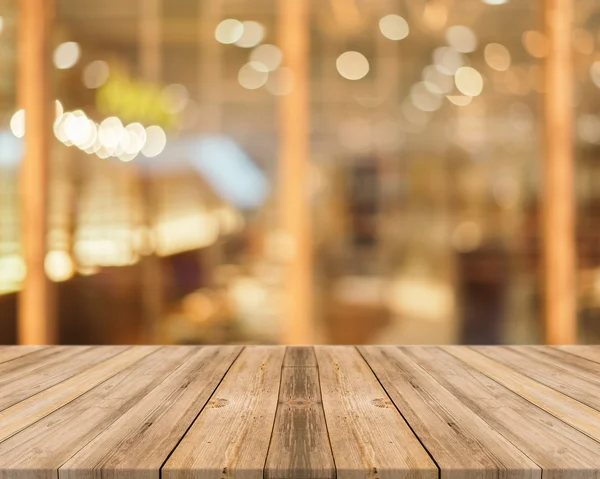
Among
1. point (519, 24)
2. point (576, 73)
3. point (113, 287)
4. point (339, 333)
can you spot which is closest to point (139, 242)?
point (113, 287)

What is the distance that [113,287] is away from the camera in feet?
10.1

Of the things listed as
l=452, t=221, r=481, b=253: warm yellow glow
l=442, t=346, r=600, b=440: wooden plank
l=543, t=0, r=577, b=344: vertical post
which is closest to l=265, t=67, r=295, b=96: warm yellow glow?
l=452, t=221, r=481, b=253: warm yellow glow

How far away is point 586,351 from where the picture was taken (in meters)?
1.81

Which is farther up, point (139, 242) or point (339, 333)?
point (139, 242)

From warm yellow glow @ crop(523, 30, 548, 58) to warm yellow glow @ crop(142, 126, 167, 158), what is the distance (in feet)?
6.89

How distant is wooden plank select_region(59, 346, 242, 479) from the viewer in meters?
0.88

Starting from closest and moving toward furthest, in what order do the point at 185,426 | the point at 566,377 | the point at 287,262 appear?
the point at 185,426 < the point at 566,377 < the point at 287,262

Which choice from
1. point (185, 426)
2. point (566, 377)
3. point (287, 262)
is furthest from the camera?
point (287, 262)

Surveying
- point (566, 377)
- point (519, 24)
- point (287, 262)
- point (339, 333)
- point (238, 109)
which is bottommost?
point (339, 333)

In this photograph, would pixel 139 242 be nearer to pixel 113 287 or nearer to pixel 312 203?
pixel 113 287

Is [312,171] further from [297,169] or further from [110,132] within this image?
[110,132]

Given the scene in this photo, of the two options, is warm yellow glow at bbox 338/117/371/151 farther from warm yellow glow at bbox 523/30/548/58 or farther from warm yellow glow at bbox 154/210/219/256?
warm yellow glow at bbox 523/30/548/58

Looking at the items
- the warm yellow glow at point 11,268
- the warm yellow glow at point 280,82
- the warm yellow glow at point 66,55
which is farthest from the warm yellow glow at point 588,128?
the warm yellow glow at point 11,268

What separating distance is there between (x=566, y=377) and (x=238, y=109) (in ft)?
7.29
